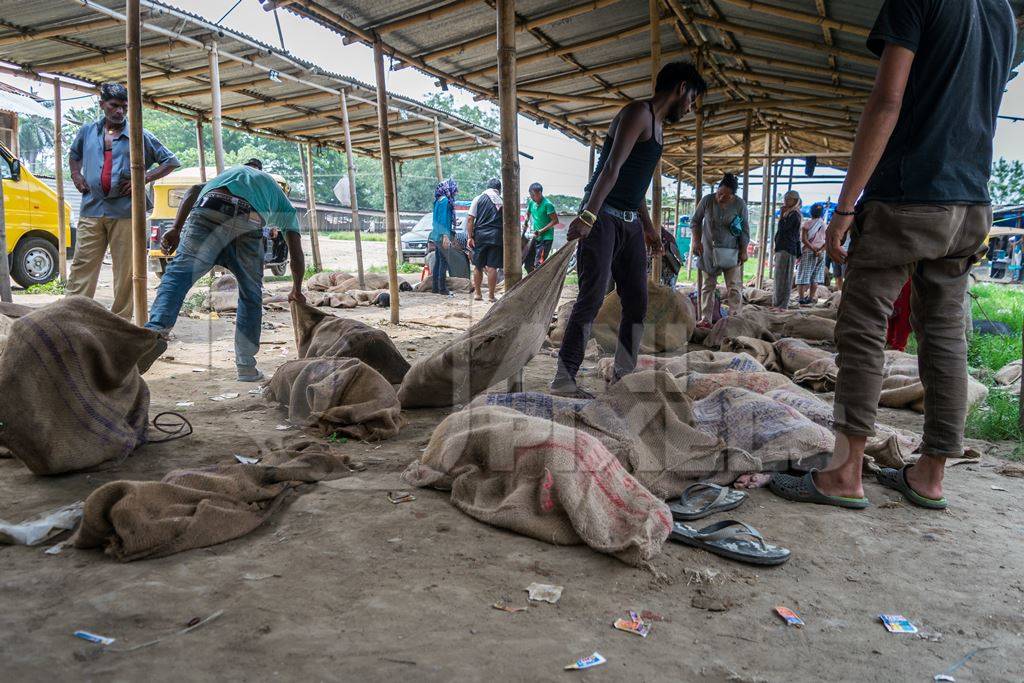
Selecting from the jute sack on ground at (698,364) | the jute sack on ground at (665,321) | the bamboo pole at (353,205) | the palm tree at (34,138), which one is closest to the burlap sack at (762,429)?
the jute sack on ground at (698,364)

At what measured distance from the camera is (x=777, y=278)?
8719mm

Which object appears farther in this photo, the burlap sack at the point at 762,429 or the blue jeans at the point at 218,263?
the blue jeans at the point at 218,263

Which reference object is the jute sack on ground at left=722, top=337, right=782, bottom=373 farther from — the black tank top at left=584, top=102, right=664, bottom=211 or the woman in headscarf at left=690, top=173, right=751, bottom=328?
the black tank top at left=584, top=102, right=664, bottom=211

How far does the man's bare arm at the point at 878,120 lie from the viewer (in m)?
2.02

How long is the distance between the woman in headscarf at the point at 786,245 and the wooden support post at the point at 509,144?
5893 millimetres

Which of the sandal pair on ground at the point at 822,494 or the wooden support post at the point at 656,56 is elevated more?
the wooden support post at the point at 656,56

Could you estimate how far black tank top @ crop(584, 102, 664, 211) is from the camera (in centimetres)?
345

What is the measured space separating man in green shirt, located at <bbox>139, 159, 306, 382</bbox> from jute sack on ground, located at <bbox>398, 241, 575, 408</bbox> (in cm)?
120

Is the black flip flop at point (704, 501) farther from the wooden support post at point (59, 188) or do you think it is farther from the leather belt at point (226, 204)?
the wooden support post at point (59, 188)

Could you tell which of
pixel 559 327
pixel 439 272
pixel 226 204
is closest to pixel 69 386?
pixel 226 204

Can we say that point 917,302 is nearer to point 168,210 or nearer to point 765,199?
point 765,199

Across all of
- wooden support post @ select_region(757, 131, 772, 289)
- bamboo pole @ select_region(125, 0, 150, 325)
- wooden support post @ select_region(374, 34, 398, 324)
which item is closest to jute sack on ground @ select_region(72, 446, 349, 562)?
bamboo pole @ select_region(125, 0, 150, 325)

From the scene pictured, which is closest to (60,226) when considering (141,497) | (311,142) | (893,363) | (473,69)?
(311,142)

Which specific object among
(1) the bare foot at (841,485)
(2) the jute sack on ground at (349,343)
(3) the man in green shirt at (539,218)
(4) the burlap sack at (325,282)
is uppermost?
(3) the man in green shirt at (539,218)
